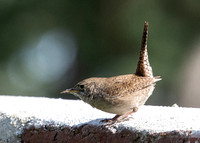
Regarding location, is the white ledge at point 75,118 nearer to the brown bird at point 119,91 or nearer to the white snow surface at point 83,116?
the white snow surface at point 83,116

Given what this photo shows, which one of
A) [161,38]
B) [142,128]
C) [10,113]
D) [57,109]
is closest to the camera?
[142,128]

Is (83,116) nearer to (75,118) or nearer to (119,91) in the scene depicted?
(75,118)

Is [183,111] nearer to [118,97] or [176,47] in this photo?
[118,97]

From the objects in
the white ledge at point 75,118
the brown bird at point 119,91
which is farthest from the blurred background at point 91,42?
the white ledge at point 75,118

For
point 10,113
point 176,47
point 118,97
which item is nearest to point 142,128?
point 10,113

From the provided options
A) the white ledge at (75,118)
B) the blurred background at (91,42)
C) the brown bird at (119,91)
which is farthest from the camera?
the blurred background at (91,42)

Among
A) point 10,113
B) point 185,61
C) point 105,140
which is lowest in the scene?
point 105,140

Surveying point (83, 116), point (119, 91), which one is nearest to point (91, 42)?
point (119, 91)
